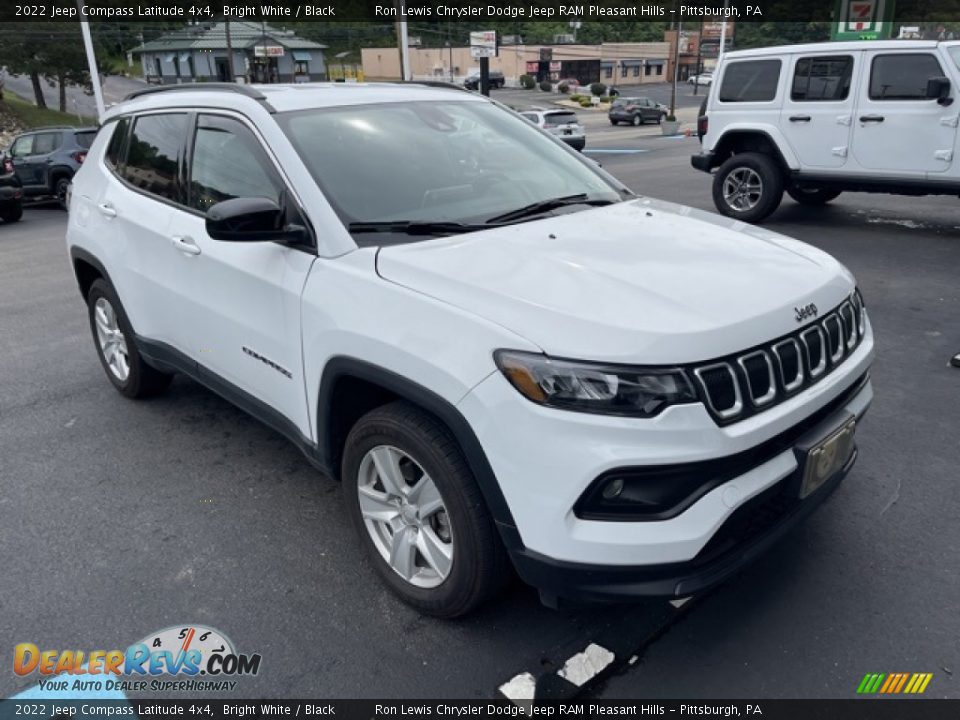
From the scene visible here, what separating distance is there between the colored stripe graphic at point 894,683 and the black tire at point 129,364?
380cm

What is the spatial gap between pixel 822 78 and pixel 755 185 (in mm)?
1396

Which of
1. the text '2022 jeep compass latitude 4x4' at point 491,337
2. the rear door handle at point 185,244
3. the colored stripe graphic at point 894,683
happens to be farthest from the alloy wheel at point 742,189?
the colored stripe graphic at point 894,683

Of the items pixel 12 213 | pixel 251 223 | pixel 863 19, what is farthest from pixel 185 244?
pixel 863 19

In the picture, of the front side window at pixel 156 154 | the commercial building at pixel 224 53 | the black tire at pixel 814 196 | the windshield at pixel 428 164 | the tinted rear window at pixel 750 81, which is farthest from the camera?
the commercial building at pixel 224 53

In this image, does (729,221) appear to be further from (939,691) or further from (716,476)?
(939,691)

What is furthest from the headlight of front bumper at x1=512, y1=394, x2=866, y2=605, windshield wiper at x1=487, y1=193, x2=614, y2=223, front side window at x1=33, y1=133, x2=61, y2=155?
front side window at x1=33, y1=133, x2=61, y2=155

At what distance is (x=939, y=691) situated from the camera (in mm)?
2359

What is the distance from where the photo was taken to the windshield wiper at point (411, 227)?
280 cm

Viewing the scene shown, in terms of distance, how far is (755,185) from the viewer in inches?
375

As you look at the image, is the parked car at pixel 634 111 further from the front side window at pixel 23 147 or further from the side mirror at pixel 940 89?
the side mirror at pixel 940 89

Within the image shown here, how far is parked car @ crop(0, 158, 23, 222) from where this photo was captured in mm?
13633

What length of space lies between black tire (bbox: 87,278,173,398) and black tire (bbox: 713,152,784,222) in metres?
7.36

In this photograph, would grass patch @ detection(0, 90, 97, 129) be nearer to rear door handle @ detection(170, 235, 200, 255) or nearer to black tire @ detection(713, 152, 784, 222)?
black tire @ detection(713, 152, 784, 222)

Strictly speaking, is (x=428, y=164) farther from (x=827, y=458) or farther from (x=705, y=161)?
(x=705, y=161)
